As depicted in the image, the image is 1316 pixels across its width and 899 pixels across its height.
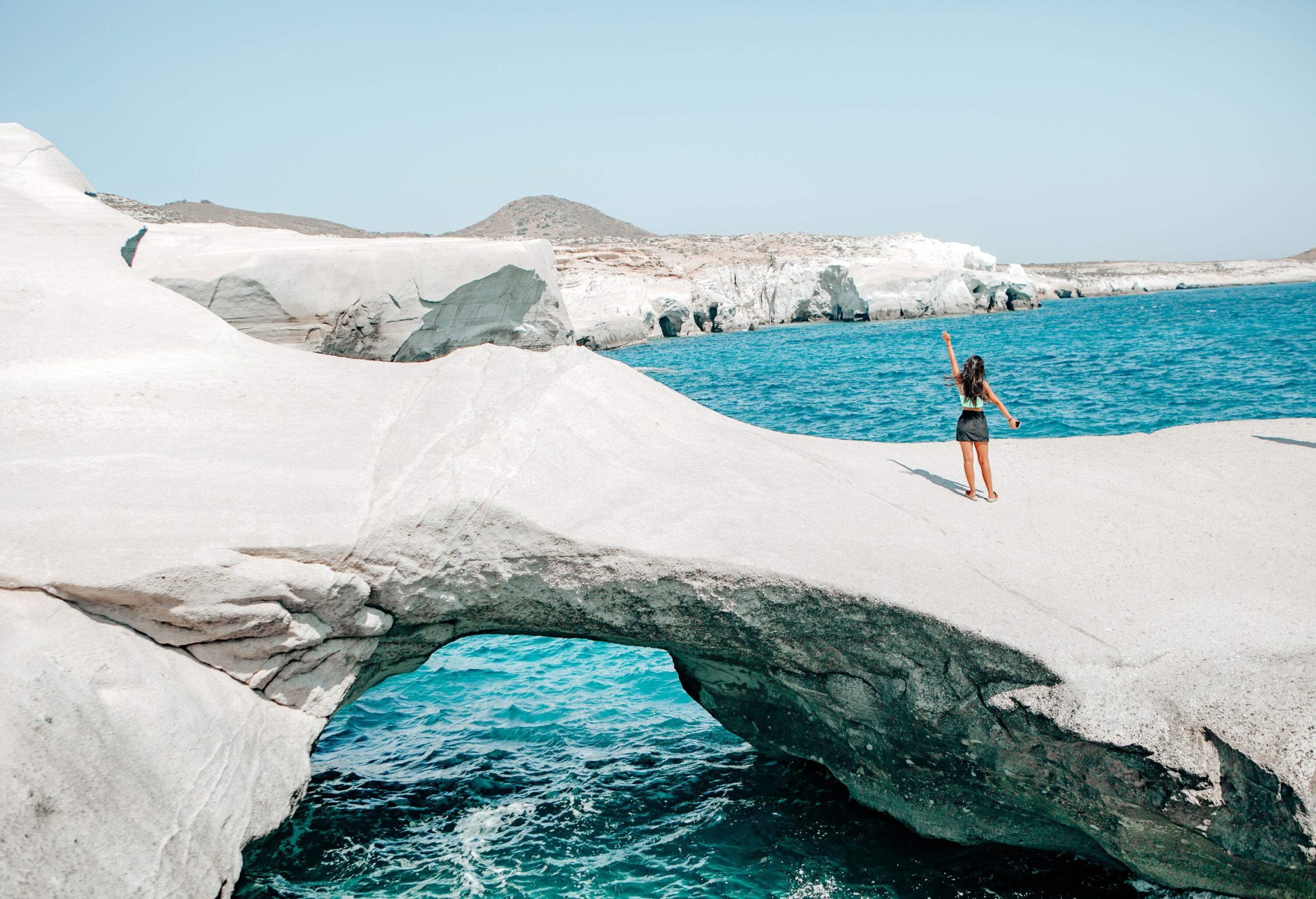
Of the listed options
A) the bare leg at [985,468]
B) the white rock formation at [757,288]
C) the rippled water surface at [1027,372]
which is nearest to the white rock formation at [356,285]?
the rippled water surface at [1027,372]

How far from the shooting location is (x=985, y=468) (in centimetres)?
752

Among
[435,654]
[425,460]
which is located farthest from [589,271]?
[425,460]

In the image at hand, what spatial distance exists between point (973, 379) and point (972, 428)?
517 millimetres

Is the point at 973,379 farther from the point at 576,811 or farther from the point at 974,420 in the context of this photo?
the point at 576,811

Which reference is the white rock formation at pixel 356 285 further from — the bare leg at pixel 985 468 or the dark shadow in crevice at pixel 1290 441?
the dark shadow in crevice at pixel 1290 441

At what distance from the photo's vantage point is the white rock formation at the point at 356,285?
45.0ft

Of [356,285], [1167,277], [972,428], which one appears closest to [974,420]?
[972,428]

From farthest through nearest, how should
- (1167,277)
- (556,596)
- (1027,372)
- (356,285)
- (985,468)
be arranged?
(1167,277), (1027,372), (356,285), (985,468), (556,596)

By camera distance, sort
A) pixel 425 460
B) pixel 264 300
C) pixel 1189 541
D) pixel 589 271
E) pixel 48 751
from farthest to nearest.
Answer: pixel 589 271 → pixel 264 300 → pixel 1189 541 → pixel 425 460 → pixel 48 751

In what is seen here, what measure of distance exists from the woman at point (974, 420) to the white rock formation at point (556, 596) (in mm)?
311

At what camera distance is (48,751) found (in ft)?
12.9

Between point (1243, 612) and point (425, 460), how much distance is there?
5456 millimetres

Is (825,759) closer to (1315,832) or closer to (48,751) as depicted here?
(1315,832)

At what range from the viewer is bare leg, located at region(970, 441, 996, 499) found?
7.47 m
